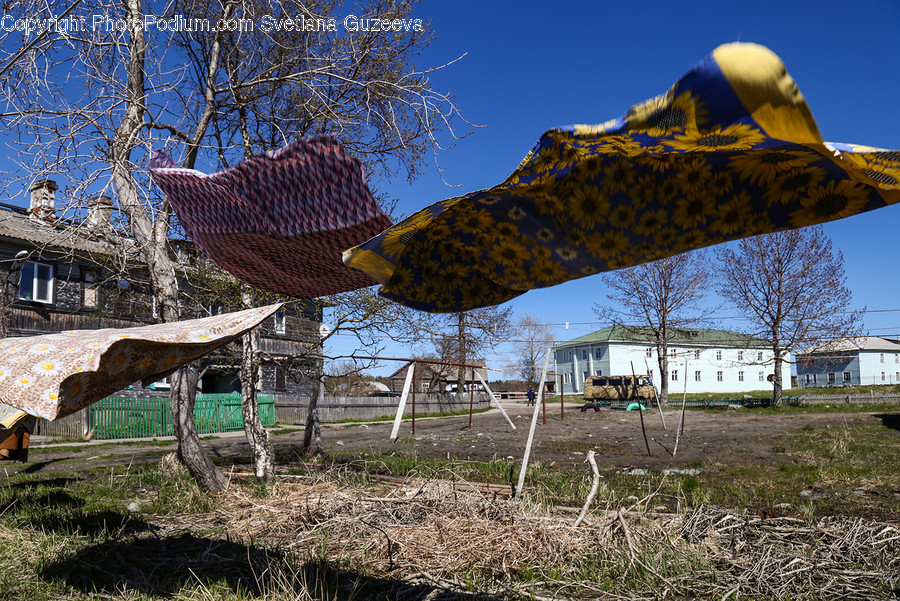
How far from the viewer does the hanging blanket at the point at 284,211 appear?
221 centimetres

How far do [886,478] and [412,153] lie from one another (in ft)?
26.0

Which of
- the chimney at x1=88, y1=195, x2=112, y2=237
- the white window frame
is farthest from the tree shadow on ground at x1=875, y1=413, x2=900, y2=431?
the white window frame

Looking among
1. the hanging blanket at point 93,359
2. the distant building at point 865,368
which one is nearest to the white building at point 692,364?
the distant building at point 865,368

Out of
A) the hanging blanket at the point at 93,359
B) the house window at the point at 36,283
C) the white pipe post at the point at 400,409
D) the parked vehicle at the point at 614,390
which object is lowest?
the parked vehicle at the point at 614,390

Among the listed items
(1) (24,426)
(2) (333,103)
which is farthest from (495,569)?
(2) (333,103)

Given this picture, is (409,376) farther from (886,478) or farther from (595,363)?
(595,363)

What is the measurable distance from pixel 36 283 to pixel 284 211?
66.4ft

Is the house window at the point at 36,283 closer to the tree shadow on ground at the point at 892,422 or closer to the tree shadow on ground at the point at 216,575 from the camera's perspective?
the tree shadow on ground at the point at 216,575

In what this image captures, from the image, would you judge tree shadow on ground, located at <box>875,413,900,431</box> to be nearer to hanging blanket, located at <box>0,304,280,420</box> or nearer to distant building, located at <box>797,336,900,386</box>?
hanging blanket, located at <box>0,304,280,420</box>

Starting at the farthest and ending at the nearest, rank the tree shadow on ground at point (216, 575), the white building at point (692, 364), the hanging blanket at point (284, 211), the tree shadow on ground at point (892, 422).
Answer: the white building at point (692, 364), the tree shadow on ground at point (892, 422), the tree shadow on ground at point (216, 575), the hanging blanket at point (284, 211)

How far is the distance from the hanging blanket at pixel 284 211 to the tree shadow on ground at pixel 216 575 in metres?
1.76

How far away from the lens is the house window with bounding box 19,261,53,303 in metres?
18.0

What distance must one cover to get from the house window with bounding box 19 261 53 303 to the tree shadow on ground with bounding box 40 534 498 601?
1715 centimetres

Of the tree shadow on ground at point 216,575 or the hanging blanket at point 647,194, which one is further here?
the tree shadow on ground at point 216,575
